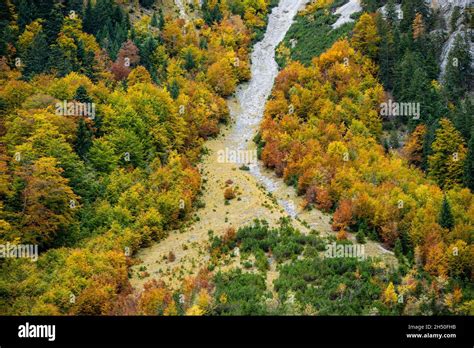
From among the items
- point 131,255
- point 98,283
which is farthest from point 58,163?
point 98,283

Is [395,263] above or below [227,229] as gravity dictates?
below

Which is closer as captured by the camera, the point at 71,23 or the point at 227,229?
the point at 227,229

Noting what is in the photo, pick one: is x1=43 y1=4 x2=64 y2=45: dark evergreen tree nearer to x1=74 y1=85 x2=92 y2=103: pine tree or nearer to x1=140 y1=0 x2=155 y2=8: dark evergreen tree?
x1=74 y1=85 x2=92 y2=103: pine tree

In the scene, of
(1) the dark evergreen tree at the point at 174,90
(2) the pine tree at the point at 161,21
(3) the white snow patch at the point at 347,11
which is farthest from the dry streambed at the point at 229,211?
(3) the white snow patch at the point at 347,11

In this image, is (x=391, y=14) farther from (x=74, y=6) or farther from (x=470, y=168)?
(x=74, y=6)

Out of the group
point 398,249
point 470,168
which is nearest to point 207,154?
point 398,249

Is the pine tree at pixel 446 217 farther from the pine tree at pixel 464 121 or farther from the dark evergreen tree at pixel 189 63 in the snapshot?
the dark evergreen tree at pixel 189 63

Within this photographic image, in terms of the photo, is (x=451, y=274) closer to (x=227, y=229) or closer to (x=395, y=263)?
(x=395, y=263)
